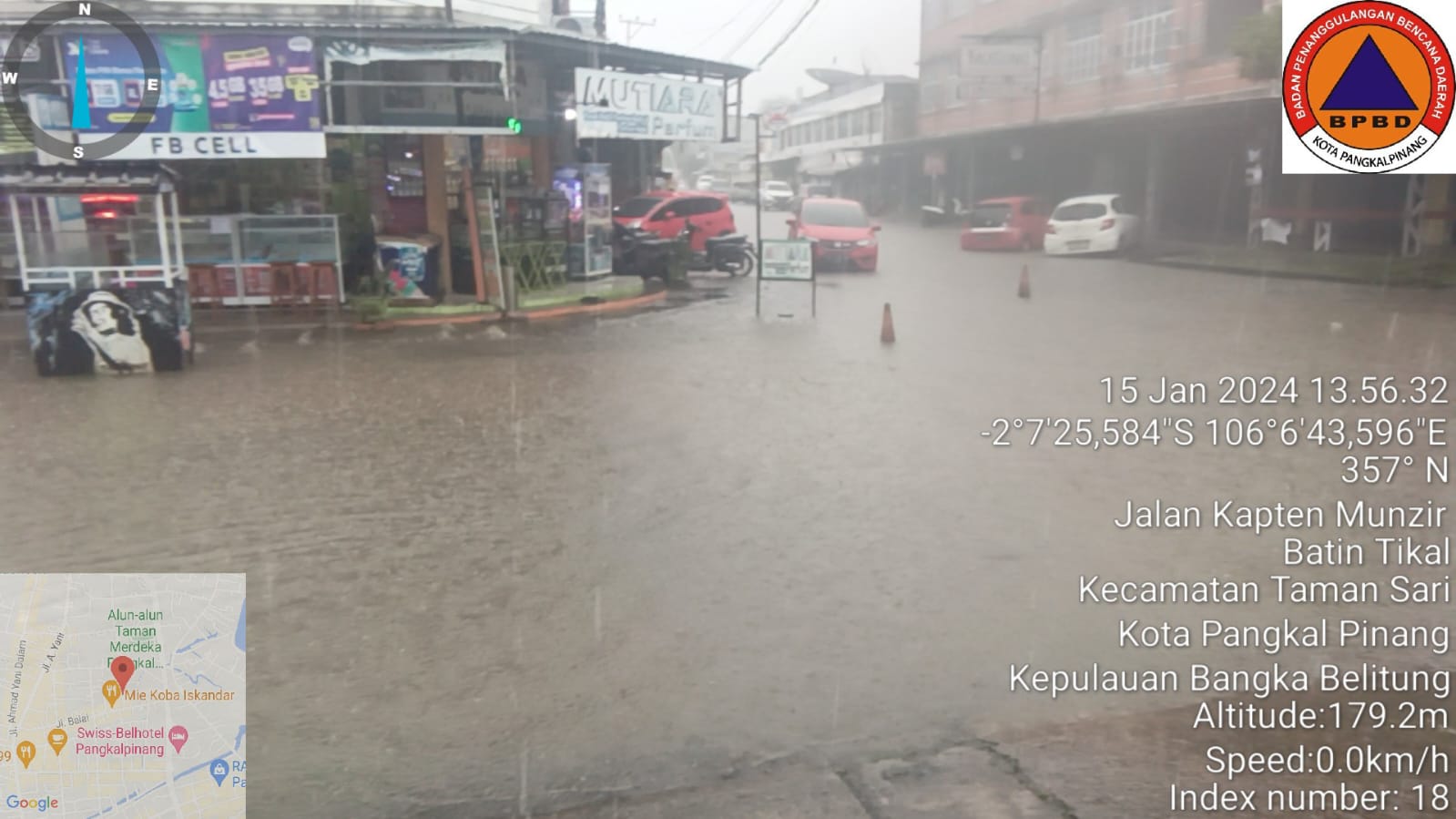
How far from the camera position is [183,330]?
1095 centimetres

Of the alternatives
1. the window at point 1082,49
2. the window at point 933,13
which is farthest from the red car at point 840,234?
the window at point 1082,49

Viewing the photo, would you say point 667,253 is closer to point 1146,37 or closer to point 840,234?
point 840,234

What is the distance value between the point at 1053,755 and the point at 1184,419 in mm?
5693

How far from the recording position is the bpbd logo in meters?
3.79

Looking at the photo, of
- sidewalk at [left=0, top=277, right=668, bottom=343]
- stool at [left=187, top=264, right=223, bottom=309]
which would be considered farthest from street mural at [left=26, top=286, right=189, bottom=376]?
stool at [left=187, top=264, right=223, bottom=309]

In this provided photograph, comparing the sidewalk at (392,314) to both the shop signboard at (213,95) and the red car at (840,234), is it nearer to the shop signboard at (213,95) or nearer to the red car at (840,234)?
the shop signboard at (213,95)

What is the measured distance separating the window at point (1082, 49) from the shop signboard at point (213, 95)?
14.0 meters

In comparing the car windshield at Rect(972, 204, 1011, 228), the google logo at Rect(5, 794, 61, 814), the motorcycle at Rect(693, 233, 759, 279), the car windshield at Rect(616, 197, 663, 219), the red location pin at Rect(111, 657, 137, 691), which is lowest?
the google logo at Rect(5, 794, 61, 814)

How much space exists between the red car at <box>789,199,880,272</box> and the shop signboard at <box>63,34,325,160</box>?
10.3m

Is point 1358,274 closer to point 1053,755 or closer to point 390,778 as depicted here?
point 1053,755

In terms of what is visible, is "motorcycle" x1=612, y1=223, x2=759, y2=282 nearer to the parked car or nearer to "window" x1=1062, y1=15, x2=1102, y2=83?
"window" x1=1062, y1=15, x2=1102, y2=83

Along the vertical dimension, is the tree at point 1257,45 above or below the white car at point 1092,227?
above

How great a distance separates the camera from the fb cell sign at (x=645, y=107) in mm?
17016

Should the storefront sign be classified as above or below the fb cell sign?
above
